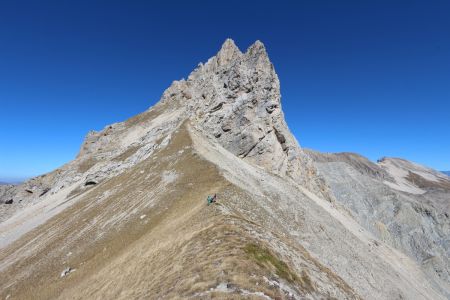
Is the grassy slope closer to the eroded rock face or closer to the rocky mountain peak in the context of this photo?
the eroded rock face

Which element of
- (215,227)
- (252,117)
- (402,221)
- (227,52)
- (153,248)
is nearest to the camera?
(215,227)

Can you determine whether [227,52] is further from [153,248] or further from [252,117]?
[153,248]

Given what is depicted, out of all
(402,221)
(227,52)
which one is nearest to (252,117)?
(227,52)

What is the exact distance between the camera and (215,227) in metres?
22.9

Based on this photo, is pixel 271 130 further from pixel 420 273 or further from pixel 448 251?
pixel 448 251

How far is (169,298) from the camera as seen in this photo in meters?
15.7

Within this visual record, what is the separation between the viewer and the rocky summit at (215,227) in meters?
19.0

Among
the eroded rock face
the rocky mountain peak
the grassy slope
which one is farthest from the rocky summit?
the rocky mountain peak

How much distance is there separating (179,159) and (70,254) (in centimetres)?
2102

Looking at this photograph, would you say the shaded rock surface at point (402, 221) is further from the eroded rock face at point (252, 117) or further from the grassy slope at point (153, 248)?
the grassy slope at point (153, 248)

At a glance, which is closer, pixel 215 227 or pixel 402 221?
pixel 215 227

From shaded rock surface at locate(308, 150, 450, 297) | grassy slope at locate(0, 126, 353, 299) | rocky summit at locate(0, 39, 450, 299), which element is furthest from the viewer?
shaded rock surface at locate(308, 150, 450, 297)

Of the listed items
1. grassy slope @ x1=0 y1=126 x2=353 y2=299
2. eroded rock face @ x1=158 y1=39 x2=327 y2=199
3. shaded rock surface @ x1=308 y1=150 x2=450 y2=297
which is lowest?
shaded rock surface @ x1=308 y1=150 x2=450 y2=297

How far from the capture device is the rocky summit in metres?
19.0
